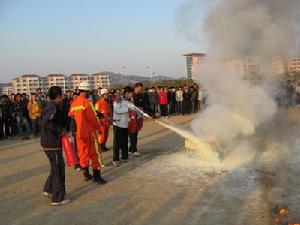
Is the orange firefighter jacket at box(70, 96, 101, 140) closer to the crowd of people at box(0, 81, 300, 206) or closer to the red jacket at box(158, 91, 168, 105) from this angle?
the crowd of people at box(0, 81, 300, 206)

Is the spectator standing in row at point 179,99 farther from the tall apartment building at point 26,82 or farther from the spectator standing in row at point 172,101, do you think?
the tall apartment building at point 26,82

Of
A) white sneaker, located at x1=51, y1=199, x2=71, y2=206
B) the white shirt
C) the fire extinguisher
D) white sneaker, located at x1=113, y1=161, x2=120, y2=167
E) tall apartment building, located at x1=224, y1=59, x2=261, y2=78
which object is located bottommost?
white sneaker, located at x1=51, y1=199, x2=71, y2=206

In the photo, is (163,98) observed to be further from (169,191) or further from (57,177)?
(57,177)

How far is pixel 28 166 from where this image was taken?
1001 cm

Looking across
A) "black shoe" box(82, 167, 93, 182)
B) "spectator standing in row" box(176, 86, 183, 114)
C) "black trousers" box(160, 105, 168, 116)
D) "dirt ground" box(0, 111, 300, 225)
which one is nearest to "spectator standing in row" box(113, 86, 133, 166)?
"dirt ground" box(0, 111, 300, 225)

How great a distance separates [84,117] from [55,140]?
0.93 metres

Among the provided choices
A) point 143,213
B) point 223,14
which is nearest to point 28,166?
point 143,213

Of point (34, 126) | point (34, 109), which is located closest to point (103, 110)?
point (34, 109)

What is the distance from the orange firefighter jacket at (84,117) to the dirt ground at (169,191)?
3.34ft

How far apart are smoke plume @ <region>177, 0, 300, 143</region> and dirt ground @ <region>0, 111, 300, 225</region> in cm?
75

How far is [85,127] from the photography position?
7.41 m

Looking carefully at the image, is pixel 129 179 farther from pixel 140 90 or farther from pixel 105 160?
pixel 140 90

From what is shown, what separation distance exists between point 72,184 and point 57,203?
1.27 meters

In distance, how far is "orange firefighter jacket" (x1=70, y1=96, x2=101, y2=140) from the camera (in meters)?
7.36
